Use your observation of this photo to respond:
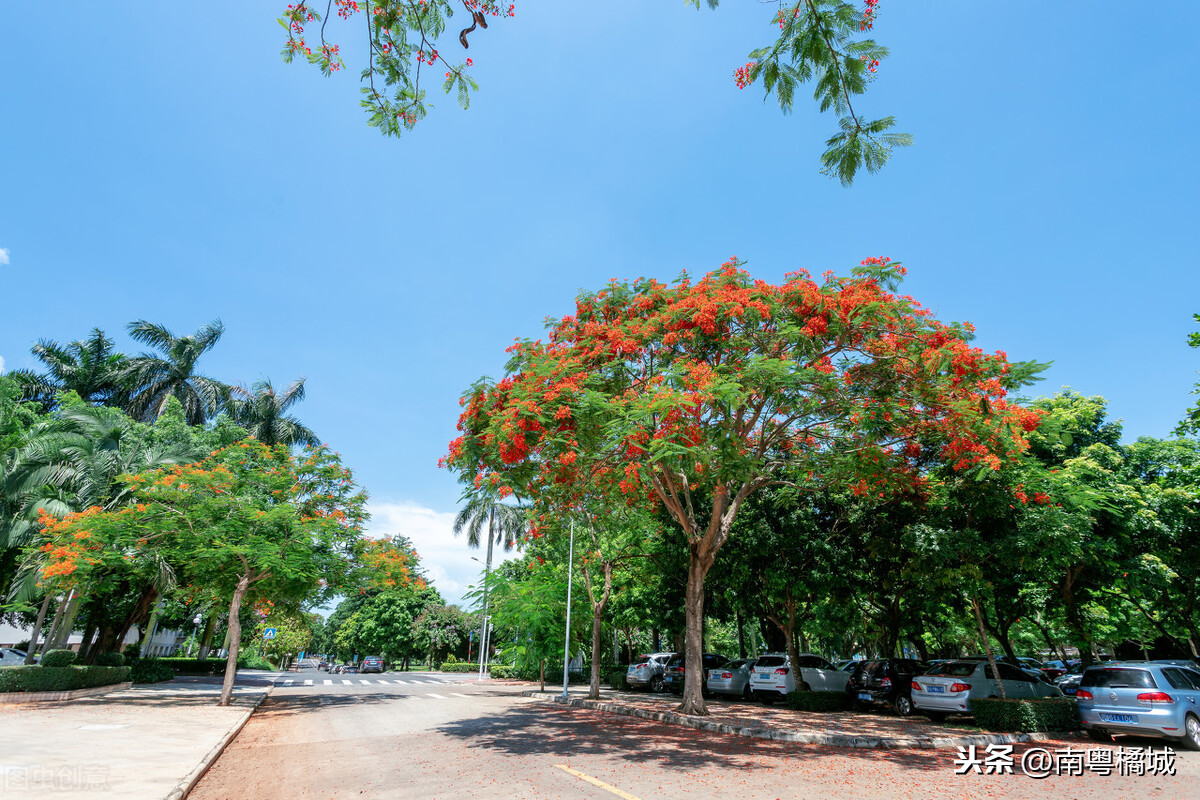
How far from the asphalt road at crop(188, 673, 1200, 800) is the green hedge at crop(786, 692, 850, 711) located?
19.9 ft

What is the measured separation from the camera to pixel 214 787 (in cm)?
775

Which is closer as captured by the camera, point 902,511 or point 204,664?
point 902,511

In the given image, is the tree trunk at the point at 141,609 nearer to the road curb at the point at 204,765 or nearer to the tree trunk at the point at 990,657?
the road curb at the point at 204,765

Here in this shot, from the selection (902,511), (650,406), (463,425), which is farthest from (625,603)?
(650,406)

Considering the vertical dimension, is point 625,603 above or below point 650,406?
below

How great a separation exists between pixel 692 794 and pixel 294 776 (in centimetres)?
567

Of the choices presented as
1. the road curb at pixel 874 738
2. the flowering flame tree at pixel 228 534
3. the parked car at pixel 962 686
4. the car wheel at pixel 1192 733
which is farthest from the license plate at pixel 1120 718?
the flowering flame tree at pixel 228 534

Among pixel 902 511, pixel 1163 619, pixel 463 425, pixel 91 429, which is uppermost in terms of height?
pixel 91 429

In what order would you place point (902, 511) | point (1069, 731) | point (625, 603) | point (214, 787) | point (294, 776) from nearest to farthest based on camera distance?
point (214, 787), point (294, 776), point (1069, 731), point (902, 511), point (625, 603)

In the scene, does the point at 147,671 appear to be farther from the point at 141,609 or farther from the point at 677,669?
the point at 677,669

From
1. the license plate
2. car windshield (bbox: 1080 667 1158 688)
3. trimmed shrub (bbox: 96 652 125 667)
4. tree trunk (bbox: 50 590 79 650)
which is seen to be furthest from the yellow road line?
trimmed shrub (bbox: 96 652 125 667)

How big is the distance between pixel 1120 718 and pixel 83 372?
44.5m

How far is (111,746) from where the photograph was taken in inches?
383

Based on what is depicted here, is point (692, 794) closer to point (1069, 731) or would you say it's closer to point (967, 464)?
point (967, 464)
